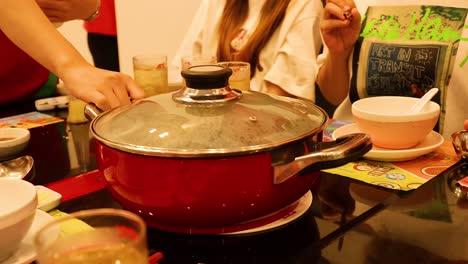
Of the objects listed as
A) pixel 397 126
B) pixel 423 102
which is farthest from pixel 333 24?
pixel 397 126

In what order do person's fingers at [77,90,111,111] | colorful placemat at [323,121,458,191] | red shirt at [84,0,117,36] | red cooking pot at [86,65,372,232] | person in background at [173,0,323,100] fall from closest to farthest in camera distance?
1. red cooking pot at [86,65,372,232]
2. colorful placemat at [323,121,458,191]
3. person's fingers at [77,90,111,111]
4. person in background at [173,0,323,100]
5. red shirt at [84,0,117,36]

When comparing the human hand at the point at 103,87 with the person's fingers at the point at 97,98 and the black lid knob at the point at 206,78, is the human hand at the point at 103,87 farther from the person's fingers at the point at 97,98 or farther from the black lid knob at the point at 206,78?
the black lid knob at the point at 206,78

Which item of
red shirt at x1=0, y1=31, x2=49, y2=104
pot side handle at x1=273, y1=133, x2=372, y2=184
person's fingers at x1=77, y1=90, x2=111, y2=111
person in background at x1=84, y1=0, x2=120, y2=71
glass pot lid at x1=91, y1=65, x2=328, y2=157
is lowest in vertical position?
person in background at x1=84, y1=0, x2=120, y2=71

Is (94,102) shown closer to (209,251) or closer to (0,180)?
(0,180)

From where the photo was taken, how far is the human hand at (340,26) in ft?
3.95

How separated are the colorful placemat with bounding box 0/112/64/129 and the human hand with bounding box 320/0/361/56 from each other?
0.74m

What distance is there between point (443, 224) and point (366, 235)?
111mm

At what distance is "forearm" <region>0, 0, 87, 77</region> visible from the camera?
1069 millimetres

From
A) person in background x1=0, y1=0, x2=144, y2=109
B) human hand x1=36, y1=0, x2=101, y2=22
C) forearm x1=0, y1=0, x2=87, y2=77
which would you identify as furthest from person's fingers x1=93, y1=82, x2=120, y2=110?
human hand x1=36, y1=0, x2=101, y2=22

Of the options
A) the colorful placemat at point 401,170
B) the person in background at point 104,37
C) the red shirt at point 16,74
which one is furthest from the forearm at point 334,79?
the person in background at point 104,37

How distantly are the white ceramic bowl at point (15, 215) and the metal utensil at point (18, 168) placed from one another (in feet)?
0.87

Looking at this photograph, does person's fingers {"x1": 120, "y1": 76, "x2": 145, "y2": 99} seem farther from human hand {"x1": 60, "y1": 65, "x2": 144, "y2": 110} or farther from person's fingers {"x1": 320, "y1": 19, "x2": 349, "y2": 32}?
person's fingers {"x1": 320, "y1": 19, "x2": 349, "y2": 32}

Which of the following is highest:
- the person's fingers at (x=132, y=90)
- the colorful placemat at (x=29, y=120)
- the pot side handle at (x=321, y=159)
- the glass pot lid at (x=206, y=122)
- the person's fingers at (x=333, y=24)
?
the person's fingers at (x=333, y=24)

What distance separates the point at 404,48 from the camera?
1307mm
